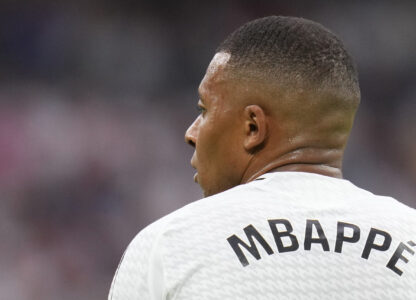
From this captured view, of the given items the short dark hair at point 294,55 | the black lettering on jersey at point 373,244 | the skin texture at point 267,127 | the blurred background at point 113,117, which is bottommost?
the blurred background at point 113,117

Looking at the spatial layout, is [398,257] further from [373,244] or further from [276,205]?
[276,205]

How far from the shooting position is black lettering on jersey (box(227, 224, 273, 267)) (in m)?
1.64

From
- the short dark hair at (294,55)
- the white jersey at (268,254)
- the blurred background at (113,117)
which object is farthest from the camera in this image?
the blurred background at (113,117)

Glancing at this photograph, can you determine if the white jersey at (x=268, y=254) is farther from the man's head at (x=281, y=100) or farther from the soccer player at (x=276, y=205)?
the man's head at (x=281, y=100)

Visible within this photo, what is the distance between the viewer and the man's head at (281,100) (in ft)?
6.31

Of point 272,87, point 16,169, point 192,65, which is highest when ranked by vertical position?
point 272,87

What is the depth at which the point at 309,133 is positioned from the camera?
1.95 meters

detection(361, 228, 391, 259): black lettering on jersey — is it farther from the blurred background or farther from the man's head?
the blurred background

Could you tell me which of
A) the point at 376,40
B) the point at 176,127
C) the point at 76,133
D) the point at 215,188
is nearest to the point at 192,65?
the point at 176,127

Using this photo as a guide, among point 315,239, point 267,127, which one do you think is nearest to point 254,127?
point 267,127

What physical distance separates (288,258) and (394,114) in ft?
20.6

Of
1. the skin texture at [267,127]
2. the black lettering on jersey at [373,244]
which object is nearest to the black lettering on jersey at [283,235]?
the black lettering on jersey at [373,244]

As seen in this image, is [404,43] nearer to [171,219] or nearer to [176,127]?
[176,127]

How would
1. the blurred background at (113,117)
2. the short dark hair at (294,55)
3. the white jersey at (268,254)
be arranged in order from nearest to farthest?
the white jersey at (268,254), the short dark hair at (294,55), the blurred background at (113,117)
